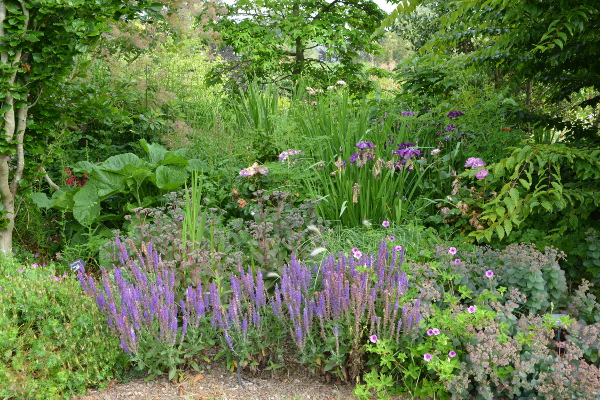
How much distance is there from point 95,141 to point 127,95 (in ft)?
1.99

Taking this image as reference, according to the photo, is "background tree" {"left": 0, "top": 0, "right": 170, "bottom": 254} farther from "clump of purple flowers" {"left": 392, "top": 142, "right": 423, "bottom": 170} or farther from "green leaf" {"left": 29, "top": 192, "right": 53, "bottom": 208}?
"clump of purple flowers" {"left": 392, "top": 142, "right": 423, "bottom": 170}

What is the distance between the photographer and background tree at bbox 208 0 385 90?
8.30m

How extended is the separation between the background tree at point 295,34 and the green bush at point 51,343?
5.86 m

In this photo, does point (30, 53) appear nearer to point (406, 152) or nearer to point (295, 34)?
point (406, 152)

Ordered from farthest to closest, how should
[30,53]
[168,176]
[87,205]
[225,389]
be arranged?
1. [168,176]
2. [87,205]
3. [30,53]
4. [225,389]

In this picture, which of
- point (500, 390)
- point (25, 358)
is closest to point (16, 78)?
point (25, 358)

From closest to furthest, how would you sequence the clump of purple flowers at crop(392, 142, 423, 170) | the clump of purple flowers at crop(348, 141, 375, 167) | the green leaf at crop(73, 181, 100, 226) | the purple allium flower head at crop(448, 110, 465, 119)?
the clump of purple flowers at crop(348, 141, 375, 167), the clump of purple flowers at crop(392, 142, 423, 170), the green leaf at crop(73, 181, 100, 226), the purple allium flower head at crop(448, 110, 465, 119)

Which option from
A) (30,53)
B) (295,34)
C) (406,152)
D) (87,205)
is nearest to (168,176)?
(87,205)

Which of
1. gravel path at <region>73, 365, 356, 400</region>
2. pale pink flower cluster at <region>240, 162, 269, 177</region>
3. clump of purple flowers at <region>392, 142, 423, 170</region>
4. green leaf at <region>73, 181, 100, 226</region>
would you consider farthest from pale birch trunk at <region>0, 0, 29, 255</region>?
clump of purple flowers at <region>392, 142, 423, 170</region>

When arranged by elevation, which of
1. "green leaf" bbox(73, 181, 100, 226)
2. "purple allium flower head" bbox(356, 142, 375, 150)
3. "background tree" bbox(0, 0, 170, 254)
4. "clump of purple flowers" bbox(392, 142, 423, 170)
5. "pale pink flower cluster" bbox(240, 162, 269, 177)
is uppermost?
"background tree" bbox(0, 0, 170, 254)

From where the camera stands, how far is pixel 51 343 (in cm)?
258

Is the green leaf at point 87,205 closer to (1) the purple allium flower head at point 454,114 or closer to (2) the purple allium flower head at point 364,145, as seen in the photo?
(2) the purple allium flower head at point 364,145

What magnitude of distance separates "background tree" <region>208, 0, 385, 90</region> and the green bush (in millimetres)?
5855

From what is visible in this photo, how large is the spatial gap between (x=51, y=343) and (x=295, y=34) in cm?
643
